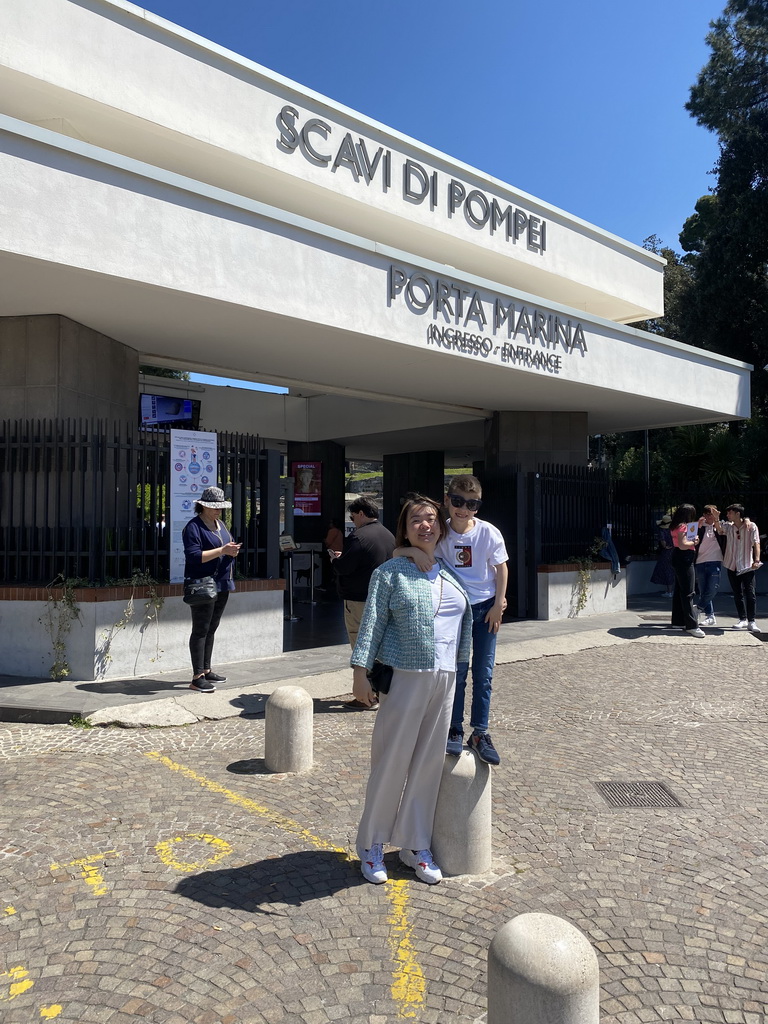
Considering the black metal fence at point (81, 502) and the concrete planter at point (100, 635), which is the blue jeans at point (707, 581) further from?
the black metal fence at point (81, 502)

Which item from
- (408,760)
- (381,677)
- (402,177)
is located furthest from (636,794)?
(402,177)

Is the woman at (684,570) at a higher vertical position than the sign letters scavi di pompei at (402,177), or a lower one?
lower

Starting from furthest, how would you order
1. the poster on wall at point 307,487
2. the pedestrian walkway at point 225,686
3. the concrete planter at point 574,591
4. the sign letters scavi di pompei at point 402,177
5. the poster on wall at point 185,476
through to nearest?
1. the poster on wall at point 307,487
2. the concrete planter at point 574,591
3. the sign letters scavi di pompei at point 402,177
4. the poster on wall at point 185,476
5. the pedestrian walkway at point 225,686

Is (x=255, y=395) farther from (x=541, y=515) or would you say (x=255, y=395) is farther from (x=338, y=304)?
(x=338, y=304)

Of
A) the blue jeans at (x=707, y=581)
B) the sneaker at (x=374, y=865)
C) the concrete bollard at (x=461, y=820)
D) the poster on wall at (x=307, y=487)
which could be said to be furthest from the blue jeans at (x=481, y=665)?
the poster on wall at (x=307, y=487)

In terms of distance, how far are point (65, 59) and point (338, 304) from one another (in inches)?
154

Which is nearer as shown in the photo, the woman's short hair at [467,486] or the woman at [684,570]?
the woman's short hair at [467,486]

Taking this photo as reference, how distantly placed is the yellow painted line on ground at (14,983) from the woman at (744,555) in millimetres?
10616

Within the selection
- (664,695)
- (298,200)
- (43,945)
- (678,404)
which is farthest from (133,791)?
(678,404)

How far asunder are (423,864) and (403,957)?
2.16ft

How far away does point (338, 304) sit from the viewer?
8.95 metres

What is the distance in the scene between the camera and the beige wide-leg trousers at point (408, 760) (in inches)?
146

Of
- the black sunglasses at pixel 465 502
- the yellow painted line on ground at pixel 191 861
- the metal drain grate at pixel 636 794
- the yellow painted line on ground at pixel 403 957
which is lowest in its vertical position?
the metal drain grate at pixel 636 794

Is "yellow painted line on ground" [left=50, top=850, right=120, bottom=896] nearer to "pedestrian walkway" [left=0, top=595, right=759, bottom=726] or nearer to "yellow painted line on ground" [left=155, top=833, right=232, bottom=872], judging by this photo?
"yellow painted line on ground" [left=155, top=833, right=232, bottom=872]
